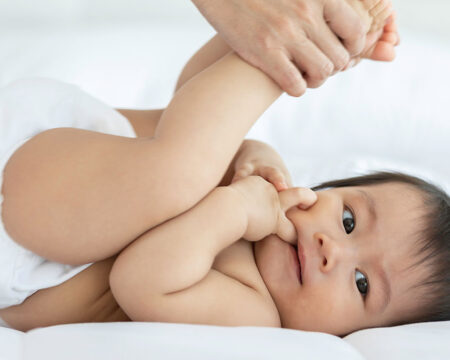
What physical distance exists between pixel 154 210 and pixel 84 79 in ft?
3.46

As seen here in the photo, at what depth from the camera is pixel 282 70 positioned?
1.02 m

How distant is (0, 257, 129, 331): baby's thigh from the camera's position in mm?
996

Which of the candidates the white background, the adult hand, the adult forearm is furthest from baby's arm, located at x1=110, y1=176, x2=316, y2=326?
the white background

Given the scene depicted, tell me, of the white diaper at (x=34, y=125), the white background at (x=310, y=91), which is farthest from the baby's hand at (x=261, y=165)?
the white background at (x=310, y=91)

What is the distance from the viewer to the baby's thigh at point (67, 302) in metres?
1.00

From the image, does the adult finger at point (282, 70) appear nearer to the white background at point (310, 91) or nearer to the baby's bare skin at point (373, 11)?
the baby's bare skin at point (373, 11)

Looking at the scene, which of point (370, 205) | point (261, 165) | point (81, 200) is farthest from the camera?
point (261, 165)

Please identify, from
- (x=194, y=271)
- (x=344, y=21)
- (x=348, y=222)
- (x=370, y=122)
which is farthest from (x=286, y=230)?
(x=370, y=122)

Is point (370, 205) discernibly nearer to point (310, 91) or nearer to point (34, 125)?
point (34, 125)

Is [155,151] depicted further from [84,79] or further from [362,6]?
[84,79]

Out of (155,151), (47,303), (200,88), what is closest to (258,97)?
(200,88)

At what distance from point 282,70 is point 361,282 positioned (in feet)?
1.25

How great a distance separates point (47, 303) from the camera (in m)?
1.00

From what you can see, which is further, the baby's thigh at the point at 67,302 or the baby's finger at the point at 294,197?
the baby's finger at the point at 294,197
